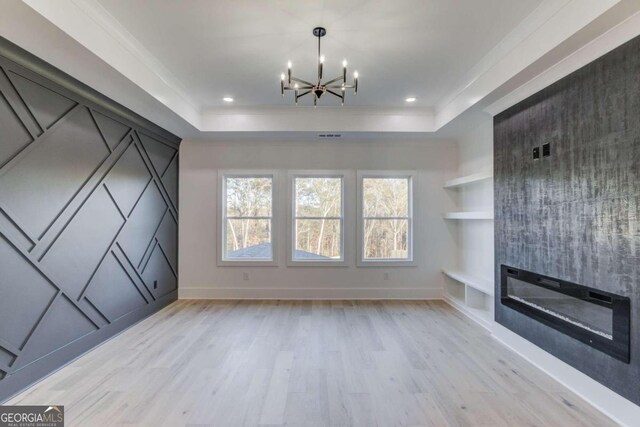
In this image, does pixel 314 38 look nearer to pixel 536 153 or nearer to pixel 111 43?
pixel 111 43

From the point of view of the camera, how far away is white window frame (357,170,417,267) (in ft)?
17.4

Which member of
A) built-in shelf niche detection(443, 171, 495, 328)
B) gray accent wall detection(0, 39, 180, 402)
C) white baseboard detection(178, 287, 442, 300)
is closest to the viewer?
gray accent wall detection(0, 39, 180, 402)

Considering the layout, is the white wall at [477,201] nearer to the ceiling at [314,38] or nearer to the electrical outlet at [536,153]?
the ceiling at [314,38]

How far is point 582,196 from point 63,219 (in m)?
4.63

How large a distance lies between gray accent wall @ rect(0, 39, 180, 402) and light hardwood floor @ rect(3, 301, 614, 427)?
0.32m

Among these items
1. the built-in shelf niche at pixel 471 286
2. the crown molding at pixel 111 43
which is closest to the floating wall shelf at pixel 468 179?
the built-in shelf niche at pixel 471 286

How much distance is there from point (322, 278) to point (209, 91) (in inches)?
136

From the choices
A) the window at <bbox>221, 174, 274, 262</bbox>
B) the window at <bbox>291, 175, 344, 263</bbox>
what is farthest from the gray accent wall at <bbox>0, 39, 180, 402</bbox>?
the window at <bbox>291, 175, 344, 263</bbox>

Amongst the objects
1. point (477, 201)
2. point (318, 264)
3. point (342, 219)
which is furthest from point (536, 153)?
point (318, 264)

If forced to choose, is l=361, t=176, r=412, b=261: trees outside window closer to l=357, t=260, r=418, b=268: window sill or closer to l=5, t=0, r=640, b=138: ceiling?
l=357, t=260, r=418, b=268: window sill

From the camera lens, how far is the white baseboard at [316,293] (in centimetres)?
526

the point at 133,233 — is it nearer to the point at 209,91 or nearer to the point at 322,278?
the point at 209,91

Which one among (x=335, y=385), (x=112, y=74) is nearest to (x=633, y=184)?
(x=335, y=385)

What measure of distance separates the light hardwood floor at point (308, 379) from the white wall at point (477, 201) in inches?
40.8
